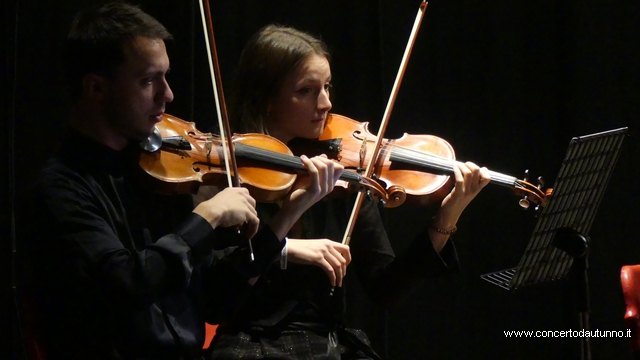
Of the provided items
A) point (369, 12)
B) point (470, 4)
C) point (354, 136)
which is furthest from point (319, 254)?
point (470, 4)

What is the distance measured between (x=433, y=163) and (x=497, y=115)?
1.05 metres

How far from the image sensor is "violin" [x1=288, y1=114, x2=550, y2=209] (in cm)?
177

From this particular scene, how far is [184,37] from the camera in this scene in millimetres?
2178

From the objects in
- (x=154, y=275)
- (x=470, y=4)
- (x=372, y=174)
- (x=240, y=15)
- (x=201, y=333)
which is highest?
(x=470, y=4)

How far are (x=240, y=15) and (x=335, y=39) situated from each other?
36cm

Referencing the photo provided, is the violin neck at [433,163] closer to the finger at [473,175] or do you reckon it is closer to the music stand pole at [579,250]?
the finger at [473,175]

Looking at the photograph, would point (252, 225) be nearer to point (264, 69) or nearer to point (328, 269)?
point (328, 269)

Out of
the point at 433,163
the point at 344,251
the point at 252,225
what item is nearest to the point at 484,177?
the point at 433,163

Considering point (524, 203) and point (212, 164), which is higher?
point (524, 203)

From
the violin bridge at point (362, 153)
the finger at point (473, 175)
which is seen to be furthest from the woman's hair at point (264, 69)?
the finger at point (473, 175)

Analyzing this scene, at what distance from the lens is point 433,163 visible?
1.80 meters

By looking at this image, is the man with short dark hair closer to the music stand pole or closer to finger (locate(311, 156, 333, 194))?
finger (locate(311, 156, 333, 194))

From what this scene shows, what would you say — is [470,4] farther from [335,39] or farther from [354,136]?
[354,136]

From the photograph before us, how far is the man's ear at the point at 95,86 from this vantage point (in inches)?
55.0
